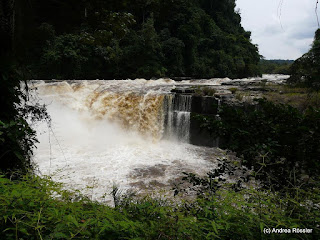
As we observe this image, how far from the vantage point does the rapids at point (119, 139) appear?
7.23 metres

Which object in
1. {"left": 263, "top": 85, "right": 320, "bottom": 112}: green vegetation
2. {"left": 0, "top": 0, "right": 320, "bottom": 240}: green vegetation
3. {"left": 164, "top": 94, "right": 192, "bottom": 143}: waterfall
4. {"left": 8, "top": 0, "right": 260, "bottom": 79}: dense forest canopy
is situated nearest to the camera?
{"left": 0, "top": 0, "right": 320, "bottom": 240}: green vegetation

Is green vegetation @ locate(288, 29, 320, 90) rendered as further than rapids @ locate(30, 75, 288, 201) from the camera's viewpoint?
Yes

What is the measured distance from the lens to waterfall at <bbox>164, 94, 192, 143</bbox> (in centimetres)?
1041

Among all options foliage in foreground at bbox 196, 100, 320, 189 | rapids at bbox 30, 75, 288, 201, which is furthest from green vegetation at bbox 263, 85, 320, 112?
foliage in foreground at bbox 196, 100, 320, 189

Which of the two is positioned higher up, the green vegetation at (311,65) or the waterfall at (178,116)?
the green vegetation at (311,65)

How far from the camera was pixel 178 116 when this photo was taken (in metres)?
10.5

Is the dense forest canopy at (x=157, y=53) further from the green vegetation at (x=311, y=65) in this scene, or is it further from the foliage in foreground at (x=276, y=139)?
the foliage in foreground at (x=276, y=139)

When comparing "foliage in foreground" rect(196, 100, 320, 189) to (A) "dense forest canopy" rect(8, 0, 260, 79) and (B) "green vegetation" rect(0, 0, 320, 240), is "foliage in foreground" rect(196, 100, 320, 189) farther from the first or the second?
(A) "dense forest canopy" rect(8, 0, 260, 79)

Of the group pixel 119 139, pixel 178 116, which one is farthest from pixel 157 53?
pixel 119 139

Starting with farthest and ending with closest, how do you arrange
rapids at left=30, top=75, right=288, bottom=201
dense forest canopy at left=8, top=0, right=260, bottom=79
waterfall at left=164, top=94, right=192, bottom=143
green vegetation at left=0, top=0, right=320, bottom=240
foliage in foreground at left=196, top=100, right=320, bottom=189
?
dense forest canopy at left=8, top=0, right=260, bottom=79 < waterfall at left=164, top=94, right=192, bottom=143 < rapids at left=30, top=75, right=288, bottom=201 < foliage in foreground at left=196, top=100, right=320, bottom=189 < green vegetation at left=0, top=0, right=320, bottom=240

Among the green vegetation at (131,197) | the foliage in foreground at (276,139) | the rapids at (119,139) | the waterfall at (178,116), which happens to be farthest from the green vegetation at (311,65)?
the foliage in foreground at (276,139)

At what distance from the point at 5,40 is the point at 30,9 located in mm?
470

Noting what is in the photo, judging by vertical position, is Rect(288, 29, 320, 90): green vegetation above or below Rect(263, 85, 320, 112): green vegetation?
above

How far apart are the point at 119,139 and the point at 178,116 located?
131 inches
